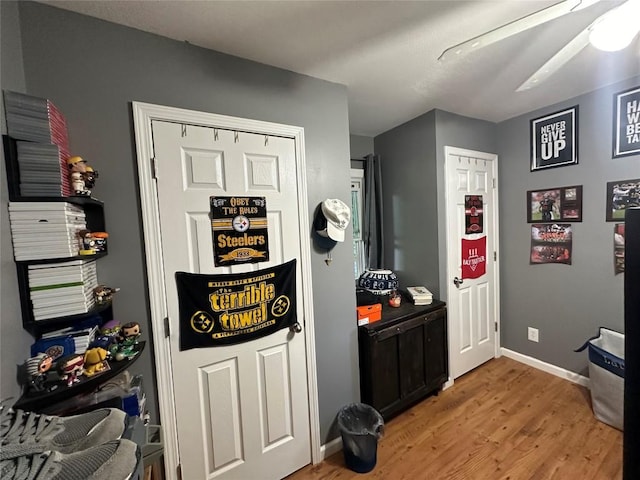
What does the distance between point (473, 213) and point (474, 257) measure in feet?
1.37

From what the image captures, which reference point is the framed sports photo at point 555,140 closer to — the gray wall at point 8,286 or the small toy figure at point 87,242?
the small toy figure at point 87,242

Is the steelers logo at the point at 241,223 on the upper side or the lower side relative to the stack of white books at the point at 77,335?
upper

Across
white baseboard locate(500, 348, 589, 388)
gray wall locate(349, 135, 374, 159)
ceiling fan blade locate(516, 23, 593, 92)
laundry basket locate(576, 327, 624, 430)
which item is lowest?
white baseboard locate(500, 348, 589, 388)

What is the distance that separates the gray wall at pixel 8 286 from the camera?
82 centimetres

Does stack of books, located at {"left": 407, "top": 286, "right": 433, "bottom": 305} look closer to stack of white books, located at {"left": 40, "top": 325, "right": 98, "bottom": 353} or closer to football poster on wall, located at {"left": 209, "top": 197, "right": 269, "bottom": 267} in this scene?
football poster on wall, located at {"left": 209, "top": 197, "right": 269, "bottom": 267}

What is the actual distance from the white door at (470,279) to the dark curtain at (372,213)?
670mm

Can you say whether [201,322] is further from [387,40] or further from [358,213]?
[358,213]

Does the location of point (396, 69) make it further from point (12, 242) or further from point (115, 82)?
point (12, 242)

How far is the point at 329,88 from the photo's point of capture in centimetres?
172

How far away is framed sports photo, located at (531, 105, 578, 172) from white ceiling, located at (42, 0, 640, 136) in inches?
10.2

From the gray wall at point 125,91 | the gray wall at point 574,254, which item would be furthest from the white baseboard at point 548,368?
the gray wall at point 125,91

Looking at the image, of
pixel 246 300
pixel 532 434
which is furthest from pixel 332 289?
pixel 532 434

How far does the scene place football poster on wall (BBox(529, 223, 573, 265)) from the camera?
232cm

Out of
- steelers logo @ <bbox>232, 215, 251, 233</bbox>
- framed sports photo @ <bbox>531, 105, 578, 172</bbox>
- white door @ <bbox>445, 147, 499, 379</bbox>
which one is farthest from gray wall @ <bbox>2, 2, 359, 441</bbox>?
framed sports photo @ <bbox>531, 105, 578, 172</bbox>
